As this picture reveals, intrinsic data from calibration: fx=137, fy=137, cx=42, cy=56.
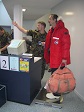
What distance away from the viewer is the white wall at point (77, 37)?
259cm

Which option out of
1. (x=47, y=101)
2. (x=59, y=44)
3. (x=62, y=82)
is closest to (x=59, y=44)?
(x=59, y=44)

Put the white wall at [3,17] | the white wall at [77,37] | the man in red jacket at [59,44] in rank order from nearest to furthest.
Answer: the man in red jacket at [59,44], the white wall at [77,37], the white wall at [3,17]

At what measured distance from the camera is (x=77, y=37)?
2.79 meters

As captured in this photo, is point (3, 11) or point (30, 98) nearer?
point (30, 98)

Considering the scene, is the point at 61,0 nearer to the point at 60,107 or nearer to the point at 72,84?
the point at 72,84

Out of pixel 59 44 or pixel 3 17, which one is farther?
pixel 3 17

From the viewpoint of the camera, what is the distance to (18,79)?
239cm

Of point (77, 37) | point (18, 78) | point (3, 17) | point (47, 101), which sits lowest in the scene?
point (47, 101)

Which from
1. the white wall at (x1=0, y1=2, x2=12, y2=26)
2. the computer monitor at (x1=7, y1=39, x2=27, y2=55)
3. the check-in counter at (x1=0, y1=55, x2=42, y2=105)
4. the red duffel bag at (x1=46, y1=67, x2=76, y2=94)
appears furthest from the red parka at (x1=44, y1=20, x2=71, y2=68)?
the white wall at (x1=0, y1=2, x2=12, y2=26)

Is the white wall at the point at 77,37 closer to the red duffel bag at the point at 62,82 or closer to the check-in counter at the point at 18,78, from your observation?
the red duffel bag at the point at 62,82

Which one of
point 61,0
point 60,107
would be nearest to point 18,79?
point 60,107

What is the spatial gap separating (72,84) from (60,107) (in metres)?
0.54

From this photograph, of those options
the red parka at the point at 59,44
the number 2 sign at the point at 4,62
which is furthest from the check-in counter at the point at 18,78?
the red parka at the point at 59,44

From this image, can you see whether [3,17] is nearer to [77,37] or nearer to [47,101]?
[77,37]
